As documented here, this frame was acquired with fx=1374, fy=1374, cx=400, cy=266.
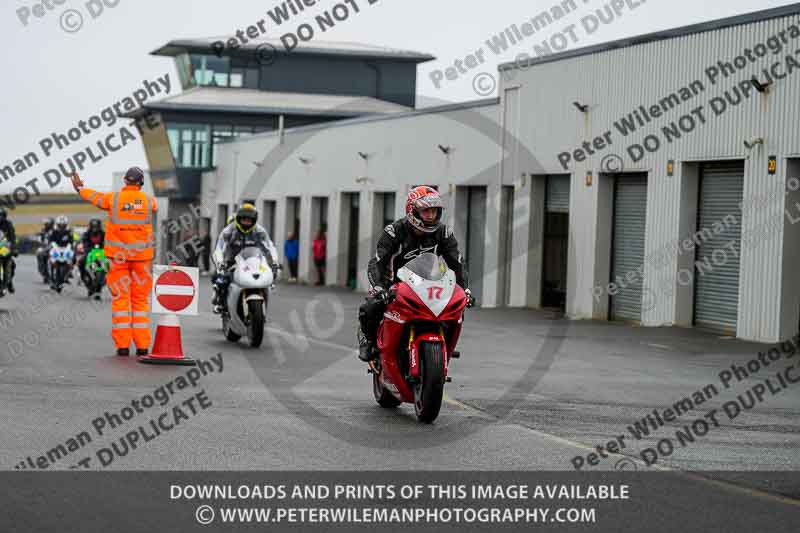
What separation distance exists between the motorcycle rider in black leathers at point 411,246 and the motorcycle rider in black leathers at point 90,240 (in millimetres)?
18945

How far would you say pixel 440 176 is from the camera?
1485 inches

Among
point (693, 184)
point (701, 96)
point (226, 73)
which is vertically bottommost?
point (693, 184)

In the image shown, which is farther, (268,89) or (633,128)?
(268,89)

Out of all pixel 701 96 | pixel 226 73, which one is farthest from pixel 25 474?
pixel 226 73

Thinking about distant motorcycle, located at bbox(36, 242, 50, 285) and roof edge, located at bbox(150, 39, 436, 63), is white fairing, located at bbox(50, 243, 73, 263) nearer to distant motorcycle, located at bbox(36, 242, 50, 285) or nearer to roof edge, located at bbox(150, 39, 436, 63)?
distant motorcycle, located at bbox(36, 242, 50, 285)

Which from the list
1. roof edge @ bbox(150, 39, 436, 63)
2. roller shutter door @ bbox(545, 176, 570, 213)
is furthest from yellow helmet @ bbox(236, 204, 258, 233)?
roof edge @ bbox(150, 39, 436, 63)

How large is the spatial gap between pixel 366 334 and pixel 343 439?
6.42 feet

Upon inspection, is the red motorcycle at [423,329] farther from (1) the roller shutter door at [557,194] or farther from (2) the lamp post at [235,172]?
(2) the lamp post at [235,172]

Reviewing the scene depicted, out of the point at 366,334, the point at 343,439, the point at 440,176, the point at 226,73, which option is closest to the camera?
the point at 343,439

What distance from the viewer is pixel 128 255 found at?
50.0 ft

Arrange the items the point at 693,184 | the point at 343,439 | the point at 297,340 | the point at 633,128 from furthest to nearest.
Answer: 1. the point at 633,128
2. the point at 693,184
3. the point at 297,340
4. the point at 343,439

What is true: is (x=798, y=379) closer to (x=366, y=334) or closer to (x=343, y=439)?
(x=366, y=334)

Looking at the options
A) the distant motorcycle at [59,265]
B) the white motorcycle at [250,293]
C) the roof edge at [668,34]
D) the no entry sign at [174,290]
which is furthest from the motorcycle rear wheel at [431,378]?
the distant motorcycle at [59,265]

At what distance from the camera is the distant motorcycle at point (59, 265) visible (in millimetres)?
32688
